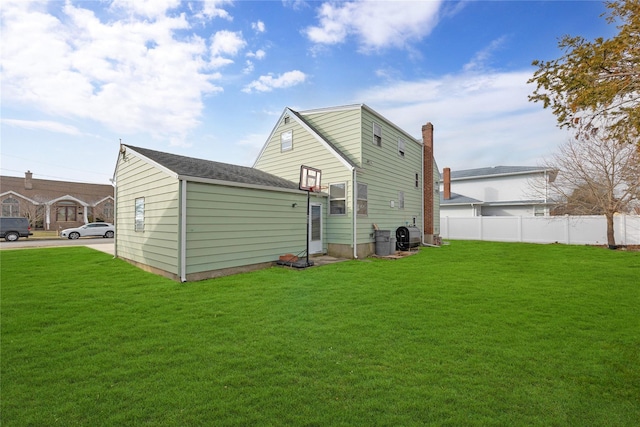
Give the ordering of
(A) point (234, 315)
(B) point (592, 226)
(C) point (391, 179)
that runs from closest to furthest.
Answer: (A) point (234, 315) < (C) point (391, 179) < (B) point (592, 226)

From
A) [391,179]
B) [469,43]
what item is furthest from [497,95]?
[391,179]

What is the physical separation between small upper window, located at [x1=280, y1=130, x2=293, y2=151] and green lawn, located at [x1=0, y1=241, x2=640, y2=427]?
8221 mm

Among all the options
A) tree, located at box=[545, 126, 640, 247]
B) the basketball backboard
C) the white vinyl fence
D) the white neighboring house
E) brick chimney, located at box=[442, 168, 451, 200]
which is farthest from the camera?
brick chimney, located at box=[442, 168, 451, 200]

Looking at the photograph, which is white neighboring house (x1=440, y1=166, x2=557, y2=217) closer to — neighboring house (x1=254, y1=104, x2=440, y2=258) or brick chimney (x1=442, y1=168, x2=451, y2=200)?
brick chimney (x1=442, y1=168, x2=451, y2=200)

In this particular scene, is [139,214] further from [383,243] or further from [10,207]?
[10,207]

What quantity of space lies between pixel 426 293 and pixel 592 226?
17696 millimetres

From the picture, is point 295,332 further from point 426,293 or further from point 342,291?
point 426,293

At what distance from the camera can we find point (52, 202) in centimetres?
3072

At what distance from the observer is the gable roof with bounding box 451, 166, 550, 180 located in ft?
89.7

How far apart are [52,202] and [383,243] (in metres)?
36.4

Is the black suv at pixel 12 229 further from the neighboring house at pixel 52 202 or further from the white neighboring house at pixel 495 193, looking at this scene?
the white neighboring house at pixel 495 193

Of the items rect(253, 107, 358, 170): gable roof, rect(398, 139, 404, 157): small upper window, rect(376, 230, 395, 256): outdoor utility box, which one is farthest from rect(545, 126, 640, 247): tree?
rect(253, 107, 358, 170): gable roof

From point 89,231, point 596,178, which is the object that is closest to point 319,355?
point 596,178

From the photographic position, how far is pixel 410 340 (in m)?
3.79
